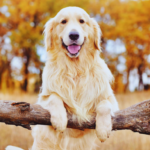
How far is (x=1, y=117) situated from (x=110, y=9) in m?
→ 19.1

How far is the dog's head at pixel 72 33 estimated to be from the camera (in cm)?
326

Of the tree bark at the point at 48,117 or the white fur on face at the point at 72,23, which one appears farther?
the white fur on face at the point at 72,23

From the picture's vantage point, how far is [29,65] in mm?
18172

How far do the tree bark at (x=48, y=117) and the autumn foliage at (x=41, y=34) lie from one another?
45.2 ft

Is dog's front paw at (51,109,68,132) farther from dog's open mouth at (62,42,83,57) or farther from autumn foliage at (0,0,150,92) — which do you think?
autumn foliage at (0,0,150,92)

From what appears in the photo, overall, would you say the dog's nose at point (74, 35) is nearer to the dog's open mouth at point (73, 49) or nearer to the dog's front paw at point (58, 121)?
the dog's open mouth at point (73, 49)

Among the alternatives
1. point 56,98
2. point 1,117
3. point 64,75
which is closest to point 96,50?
point 64,75

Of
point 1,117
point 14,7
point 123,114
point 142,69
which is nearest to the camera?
point 1,117

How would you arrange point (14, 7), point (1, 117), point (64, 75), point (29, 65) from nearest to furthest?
point (1, 117) → point (64, 75) → point (14, 7) → point (29, 65)

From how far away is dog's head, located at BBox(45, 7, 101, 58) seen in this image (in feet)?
10.7

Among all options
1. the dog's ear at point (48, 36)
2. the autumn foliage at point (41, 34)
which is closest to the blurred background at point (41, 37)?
the autumn foliage at point (41, 34)

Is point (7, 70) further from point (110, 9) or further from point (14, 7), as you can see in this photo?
point (110, 9)

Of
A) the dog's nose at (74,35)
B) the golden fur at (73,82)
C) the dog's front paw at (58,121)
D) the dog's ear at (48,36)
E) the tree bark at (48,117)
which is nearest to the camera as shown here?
the tree bark at (48,117)

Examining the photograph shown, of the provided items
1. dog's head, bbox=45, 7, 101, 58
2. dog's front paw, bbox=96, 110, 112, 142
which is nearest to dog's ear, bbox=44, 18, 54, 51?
dog's head, bbox=45, 7, 101, 58
